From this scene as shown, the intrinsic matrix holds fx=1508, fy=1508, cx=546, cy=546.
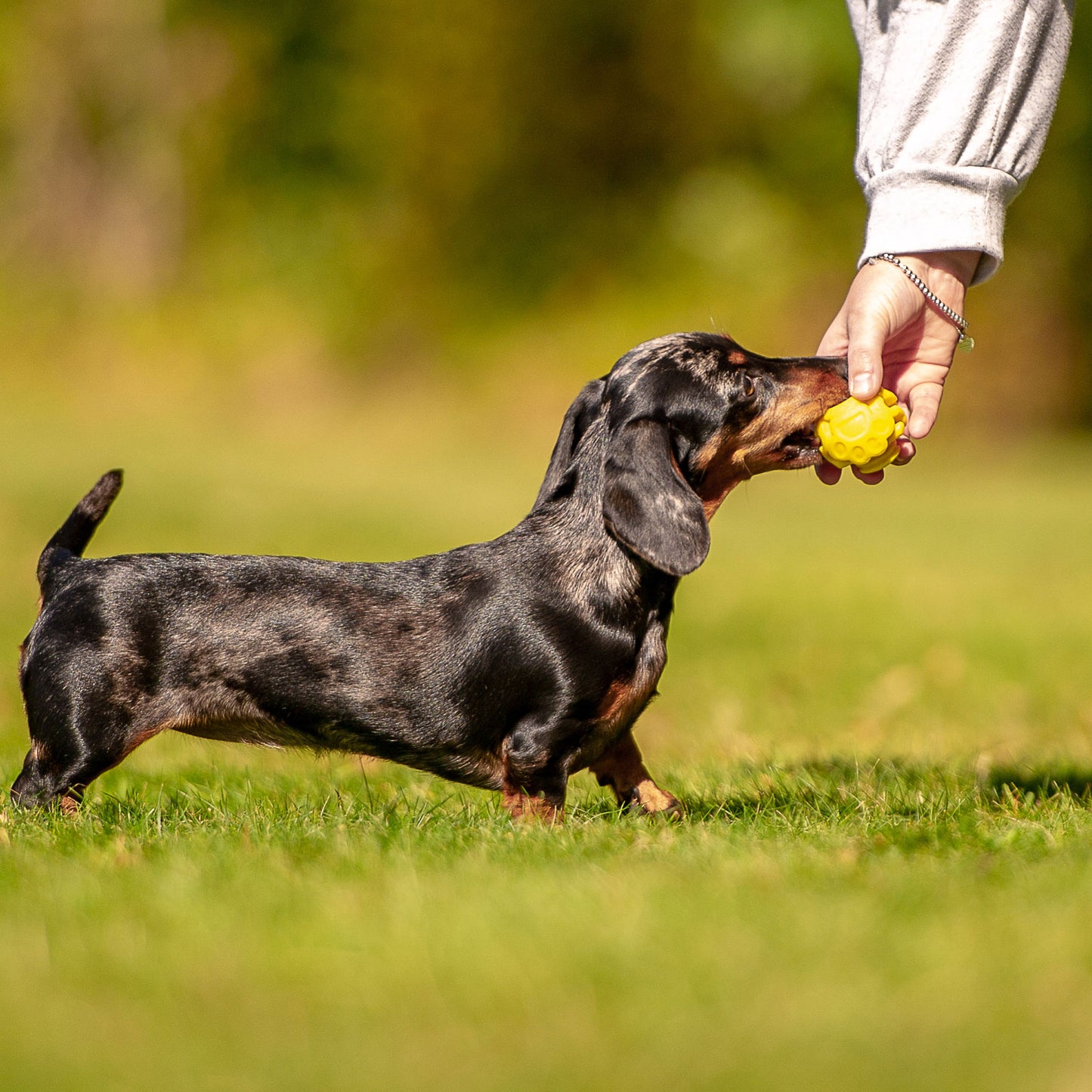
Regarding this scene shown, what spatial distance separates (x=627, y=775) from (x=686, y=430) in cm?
102

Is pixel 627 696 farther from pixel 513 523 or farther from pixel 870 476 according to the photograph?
pixel 513 523

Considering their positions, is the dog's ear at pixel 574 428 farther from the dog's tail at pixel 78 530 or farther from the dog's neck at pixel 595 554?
the dog's tail at pixel 78 530

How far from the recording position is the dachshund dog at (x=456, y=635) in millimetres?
4098

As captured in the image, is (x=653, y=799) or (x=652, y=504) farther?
(x=653, y=799)

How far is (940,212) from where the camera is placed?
14.4ft

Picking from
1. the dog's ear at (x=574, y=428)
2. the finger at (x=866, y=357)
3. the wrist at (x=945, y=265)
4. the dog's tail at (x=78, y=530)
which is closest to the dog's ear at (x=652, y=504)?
the dog's ear at (x=574, y=428)

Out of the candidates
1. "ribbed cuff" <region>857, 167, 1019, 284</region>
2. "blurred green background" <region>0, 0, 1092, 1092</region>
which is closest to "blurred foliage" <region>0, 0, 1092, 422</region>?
"blurred green background" <region>0, 0, 1092, 1092</region>

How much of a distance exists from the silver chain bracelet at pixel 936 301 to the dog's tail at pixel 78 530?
241 cm

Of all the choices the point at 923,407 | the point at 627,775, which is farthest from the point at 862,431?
the point at 627,775

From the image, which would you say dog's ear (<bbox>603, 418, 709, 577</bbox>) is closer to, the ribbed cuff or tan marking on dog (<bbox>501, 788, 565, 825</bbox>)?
tan marking on dog (<bbox>501, 788, 565, 825</bbox>)

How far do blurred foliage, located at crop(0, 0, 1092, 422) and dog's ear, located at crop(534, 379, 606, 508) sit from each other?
16488 mm

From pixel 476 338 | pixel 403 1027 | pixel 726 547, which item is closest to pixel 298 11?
pixel 476 338

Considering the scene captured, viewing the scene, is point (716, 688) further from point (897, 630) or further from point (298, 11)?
point (298, 11)

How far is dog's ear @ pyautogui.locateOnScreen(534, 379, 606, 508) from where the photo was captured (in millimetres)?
4535
